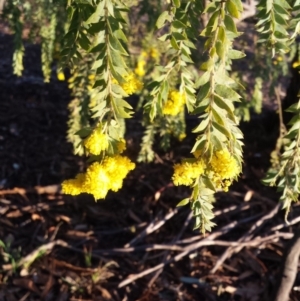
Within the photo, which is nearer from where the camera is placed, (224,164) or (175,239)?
(224,164)

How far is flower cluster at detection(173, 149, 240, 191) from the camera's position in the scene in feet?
2.92

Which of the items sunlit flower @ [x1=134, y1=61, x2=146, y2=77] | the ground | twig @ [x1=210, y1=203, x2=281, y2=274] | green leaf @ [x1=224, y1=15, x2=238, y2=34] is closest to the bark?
the ground

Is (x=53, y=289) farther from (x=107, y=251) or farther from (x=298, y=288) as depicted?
(x=298, y=288)

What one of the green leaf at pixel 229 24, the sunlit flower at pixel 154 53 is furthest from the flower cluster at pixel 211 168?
the sunlit flower at pixel 154 53

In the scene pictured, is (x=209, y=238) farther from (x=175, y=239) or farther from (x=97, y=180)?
(x=97, y=180)

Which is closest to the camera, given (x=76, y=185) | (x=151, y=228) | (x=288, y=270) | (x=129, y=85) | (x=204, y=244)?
(x=76, y=185)

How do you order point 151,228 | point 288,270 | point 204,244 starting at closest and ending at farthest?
1. point 288,270
2. point 204,244
3. point 151,228

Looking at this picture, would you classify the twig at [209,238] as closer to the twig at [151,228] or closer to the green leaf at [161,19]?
the twig at [151,228]

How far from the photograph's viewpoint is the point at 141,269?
2.42 meters

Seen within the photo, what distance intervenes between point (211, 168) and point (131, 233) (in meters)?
1.76

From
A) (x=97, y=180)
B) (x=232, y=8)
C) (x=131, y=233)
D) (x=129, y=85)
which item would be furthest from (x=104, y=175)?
(x=131, y=233)

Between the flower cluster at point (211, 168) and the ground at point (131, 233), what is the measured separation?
126cm

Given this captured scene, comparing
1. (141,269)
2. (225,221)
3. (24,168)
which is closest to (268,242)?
(225,221)

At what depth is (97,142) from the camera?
3.01 feet
